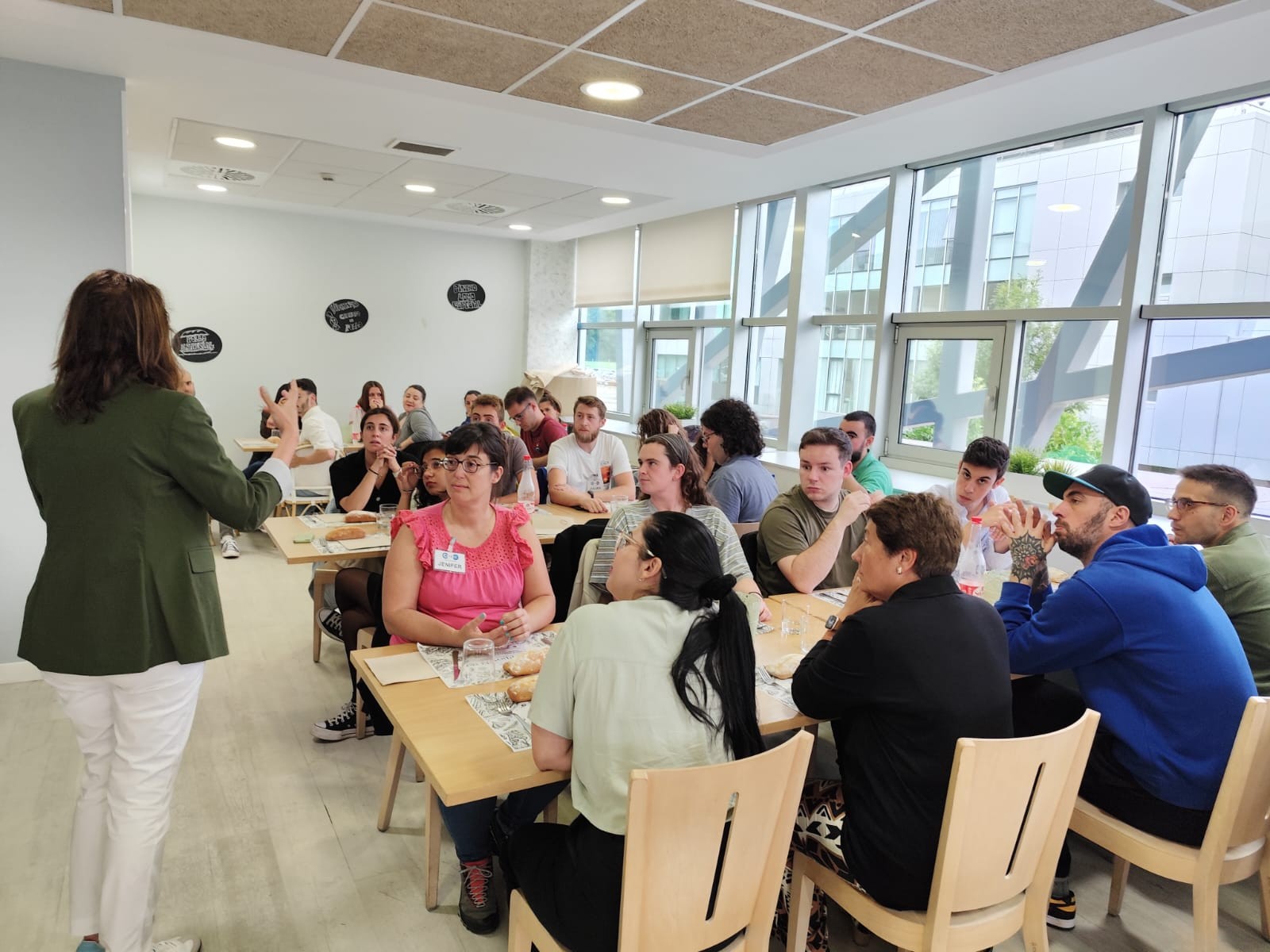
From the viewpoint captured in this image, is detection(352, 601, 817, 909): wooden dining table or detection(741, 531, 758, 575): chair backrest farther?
detection(741, 531, 758, 575): chair backrest

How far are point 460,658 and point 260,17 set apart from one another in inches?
104

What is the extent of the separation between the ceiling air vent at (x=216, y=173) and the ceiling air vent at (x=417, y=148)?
5.67ft

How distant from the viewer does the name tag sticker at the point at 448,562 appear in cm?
250

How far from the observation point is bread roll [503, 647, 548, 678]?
2068 millimetres

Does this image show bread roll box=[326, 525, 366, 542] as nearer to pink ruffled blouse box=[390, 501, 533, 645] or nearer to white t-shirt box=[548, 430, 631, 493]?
pink ruffled blouse box=[390, 501, 533, 645]

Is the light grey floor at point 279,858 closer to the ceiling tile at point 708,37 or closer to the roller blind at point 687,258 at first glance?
the ceiling tile at point 708,37

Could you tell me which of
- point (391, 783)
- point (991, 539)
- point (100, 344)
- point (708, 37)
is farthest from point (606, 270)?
point (100, 344)

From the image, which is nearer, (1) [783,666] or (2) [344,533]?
(1) [783,666]

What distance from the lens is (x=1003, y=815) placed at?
163 cm

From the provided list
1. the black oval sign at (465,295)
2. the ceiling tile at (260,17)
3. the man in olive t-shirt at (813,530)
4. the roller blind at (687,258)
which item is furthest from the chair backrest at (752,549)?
the black oval sign at (465,295)

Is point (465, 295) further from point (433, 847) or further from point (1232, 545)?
point (1232, 545)

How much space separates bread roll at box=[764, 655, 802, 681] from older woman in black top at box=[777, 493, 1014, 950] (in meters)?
0.28

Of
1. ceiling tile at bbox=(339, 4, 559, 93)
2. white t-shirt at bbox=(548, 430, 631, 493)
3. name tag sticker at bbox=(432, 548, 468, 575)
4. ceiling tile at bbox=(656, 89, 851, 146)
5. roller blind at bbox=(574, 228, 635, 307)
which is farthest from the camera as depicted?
roller blind at bbox=(574, 228, 635, 307)

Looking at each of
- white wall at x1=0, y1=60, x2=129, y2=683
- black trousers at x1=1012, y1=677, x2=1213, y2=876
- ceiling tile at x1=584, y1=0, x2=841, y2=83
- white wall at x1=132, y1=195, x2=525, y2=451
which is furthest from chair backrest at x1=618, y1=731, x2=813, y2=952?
white wall at x1=132, y1=195, x2=525, y2=451
